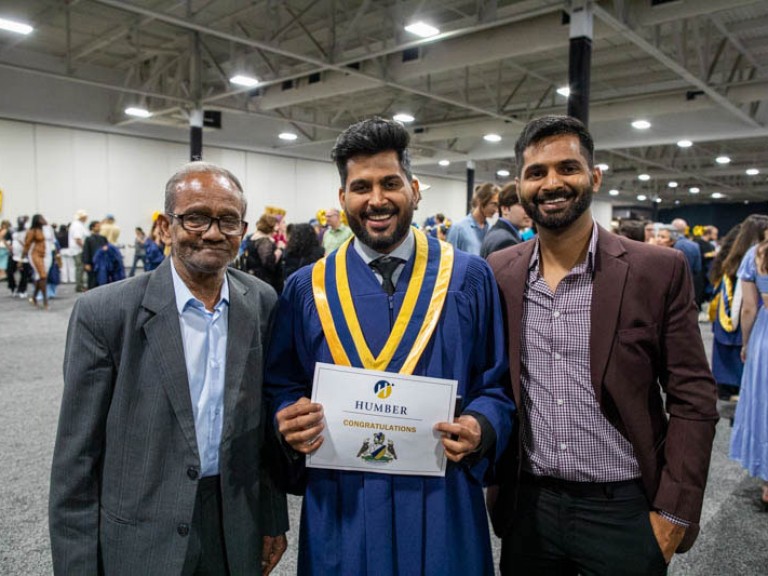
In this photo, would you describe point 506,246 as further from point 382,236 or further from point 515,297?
point 382,236

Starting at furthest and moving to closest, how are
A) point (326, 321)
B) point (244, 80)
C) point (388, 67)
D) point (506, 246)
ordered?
1. point (388, 67)
2. point (244, 80)
3. point (506, 246)
4. point (326, 321)

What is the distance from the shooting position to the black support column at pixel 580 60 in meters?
7.09

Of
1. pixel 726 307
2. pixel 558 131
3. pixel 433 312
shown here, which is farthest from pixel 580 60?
pixel 433 312

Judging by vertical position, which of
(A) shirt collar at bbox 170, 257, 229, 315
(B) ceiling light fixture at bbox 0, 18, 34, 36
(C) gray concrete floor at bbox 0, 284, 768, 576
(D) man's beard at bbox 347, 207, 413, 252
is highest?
(B) ceiling light fixture at bbox 0, 18, 34, 36

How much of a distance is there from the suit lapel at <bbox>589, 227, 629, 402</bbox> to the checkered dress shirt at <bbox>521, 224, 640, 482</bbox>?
2 cm

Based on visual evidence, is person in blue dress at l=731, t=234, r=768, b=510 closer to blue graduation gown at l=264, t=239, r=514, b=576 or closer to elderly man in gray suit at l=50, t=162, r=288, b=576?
blue graduation gown at l=264, t=239, r=514, b=576

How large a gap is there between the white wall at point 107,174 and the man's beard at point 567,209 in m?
13.1

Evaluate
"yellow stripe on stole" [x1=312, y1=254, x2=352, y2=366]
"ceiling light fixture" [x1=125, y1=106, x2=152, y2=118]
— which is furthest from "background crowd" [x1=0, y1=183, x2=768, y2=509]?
"ceiling light fixture" [x1=125, y1=106, x2=152, y2=118]

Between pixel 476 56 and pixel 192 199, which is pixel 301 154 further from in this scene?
pixel 192 199

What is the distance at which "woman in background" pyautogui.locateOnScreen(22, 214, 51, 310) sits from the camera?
9.80 meters

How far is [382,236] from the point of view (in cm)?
142

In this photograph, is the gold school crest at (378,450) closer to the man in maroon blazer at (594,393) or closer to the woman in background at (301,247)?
the man in maroon blazer at (594,393)

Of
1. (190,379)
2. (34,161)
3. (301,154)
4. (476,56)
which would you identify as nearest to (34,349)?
(190,379)

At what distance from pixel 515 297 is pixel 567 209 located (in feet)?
0.87
